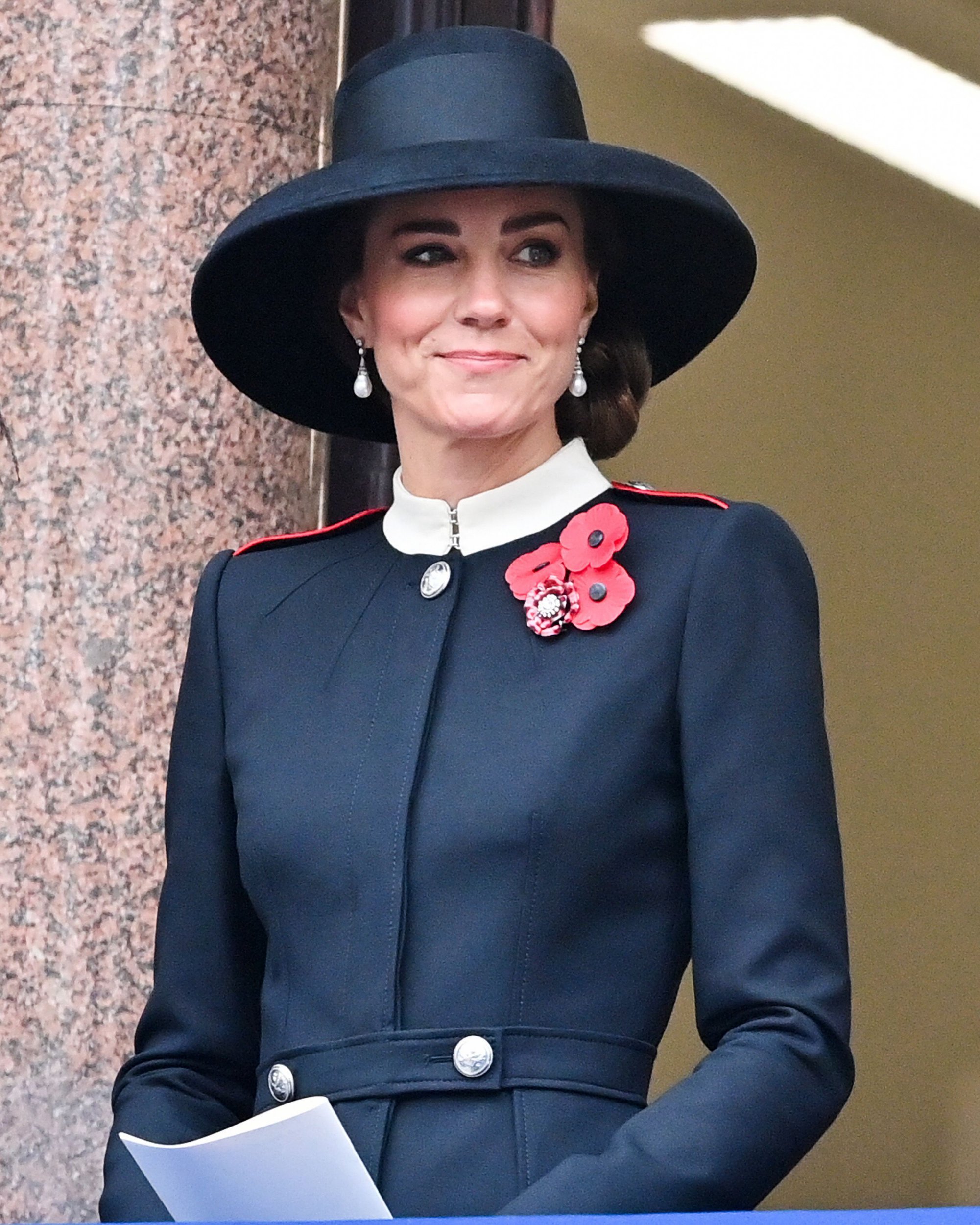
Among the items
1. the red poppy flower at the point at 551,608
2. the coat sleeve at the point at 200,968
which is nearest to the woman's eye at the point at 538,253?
the red poppy flower at the point at 551,608

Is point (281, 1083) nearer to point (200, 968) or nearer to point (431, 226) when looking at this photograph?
point (200, 968)

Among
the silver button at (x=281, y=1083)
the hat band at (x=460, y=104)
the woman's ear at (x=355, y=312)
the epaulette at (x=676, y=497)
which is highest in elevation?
the hat band at (x=460, y=104)

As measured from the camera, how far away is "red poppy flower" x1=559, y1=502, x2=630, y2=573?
226 centimetres

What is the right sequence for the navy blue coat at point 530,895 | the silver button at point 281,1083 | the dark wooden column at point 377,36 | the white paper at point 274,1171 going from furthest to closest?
the dark wooden column at point 377,36 → the silver button at point 281,1083 → the navy blue coat at point 530,895 → the white paper at point 274,1171

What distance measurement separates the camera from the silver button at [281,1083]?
212 centimetres

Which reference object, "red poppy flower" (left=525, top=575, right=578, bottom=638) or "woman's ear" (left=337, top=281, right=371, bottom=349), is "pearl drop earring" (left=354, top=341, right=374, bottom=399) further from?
"red poppy flower" (left=525, top=575, right=578, bottom=638)

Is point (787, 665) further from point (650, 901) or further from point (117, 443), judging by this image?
point (117, 443)

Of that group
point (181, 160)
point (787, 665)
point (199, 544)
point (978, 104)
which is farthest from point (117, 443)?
point (978, 104)

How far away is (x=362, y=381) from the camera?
2520 mm

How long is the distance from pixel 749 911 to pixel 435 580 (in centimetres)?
53

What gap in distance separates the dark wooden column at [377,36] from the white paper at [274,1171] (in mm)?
1658

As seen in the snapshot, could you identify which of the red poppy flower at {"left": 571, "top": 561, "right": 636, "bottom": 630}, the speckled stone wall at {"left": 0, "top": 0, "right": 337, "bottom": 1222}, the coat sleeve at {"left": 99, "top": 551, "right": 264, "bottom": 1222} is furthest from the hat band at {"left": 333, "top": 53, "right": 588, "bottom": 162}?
the speckled stone wall at {"left": 0, "top": 0, "right": 337, "bottom": 1222}

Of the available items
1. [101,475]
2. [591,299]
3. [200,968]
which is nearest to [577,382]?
[591,299]

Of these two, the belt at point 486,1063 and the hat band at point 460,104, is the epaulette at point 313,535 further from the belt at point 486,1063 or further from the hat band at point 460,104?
the belt at point 486,1063
